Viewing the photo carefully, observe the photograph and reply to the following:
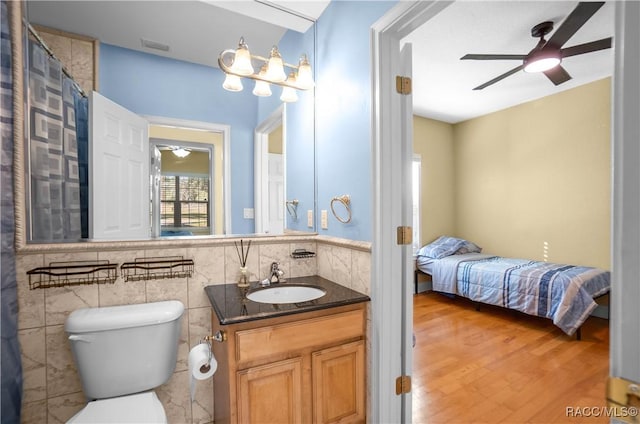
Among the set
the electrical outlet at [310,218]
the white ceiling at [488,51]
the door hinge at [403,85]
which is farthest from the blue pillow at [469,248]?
the door hinge at [403,85]

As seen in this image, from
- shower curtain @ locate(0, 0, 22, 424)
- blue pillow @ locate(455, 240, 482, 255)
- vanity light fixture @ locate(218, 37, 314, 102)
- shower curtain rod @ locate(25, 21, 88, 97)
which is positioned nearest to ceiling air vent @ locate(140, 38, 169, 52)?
vanity light fixture @ locate(218, 37, 314, 102)

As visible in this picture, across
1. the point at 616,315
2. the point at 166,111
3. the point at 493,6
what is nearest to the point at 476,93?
the point at 493,6

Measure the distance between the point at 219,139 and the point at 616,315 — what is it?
1.86m

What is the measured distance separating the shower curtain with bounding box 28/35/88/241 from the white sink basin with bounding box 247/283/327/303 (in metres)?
0.99

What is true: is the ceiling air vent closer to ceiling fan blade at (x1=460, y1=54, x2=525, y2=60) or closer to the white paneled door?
the white paneled door

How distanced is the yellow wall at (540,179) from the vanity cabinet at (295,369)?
3721 mm

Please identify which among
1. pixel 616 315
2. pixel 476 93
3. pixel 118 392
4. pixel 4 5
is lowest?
pixel 118 392

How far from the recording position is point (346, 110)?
172 centimetres

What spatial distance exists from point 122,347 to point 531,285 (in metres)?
3.64

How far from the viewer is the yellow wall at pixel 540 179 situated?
3607 millimetres

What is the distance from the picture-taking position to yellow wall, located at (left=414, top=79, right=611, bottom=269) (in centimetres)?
361

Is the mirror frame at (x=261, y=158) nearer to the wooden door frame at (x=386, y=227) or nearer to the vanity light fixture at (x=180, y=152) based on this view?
the vanity light fixture at (x=180, y=152)

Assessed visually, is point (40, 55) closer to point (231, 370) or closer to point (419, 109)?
point (231, 370)

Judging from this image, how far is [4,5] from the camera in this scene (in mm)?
1237
